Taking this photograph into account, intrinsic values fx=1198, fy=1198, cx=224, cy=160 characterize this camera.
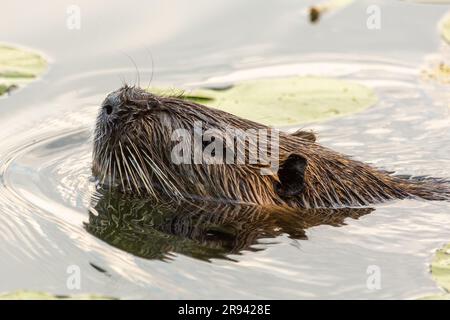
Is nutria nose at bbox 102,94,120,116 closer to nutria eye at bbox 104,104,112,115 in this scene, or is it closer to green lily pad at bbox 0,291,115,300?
Answer: nutria eye at bbox 104,104,112,115

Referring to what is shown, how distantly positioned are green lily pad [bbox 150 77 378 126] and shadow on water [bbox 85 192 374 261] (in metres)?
1.91

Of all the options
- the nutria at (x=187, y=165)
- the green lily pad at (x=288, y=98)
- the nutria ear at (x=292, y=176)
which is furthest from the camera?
the green lily pad at (x=288, y=98)

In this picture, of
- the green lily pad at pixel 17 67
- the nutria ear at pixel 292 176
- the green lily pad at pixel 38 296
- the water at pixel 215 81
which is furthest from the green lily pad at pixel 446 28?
the green lily pad at pixel 38 296

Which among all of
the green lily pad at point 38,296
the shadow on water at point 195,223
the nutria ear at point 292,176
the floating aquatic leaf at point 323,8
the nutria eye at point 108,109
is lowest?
the green lily pad at point 38,296

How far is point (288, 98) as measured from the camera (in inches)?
441

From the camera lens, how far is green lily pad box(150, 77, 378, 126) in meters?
10.8

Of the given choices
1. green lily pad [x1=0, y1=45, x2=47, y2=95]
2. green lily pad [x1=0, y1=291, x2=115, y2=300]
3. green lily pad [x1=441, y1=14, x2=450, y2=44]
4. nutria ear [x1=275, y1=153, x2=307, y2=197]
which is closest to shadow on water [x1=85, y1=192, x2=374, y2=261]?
nutria ear [x1=275, y1=153, x2=307, y2=197]

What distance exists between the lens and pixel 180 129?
8852 mm

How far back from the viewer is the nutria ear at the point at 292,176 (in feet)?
28.3

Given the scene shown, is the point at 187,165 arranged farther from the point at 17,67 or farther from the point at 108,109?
the point at 17,67

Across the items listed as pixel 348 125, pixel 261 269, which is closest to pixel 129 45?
pixel 348 125

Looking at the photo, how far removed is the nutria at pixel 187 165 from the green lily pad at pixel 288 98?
1.77m

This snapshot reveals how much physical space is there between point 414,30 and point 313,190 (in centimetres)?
523

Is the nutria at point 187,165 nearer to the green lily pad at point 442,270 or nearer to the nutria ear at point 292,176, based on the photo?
the nutria ear at point 292,176
